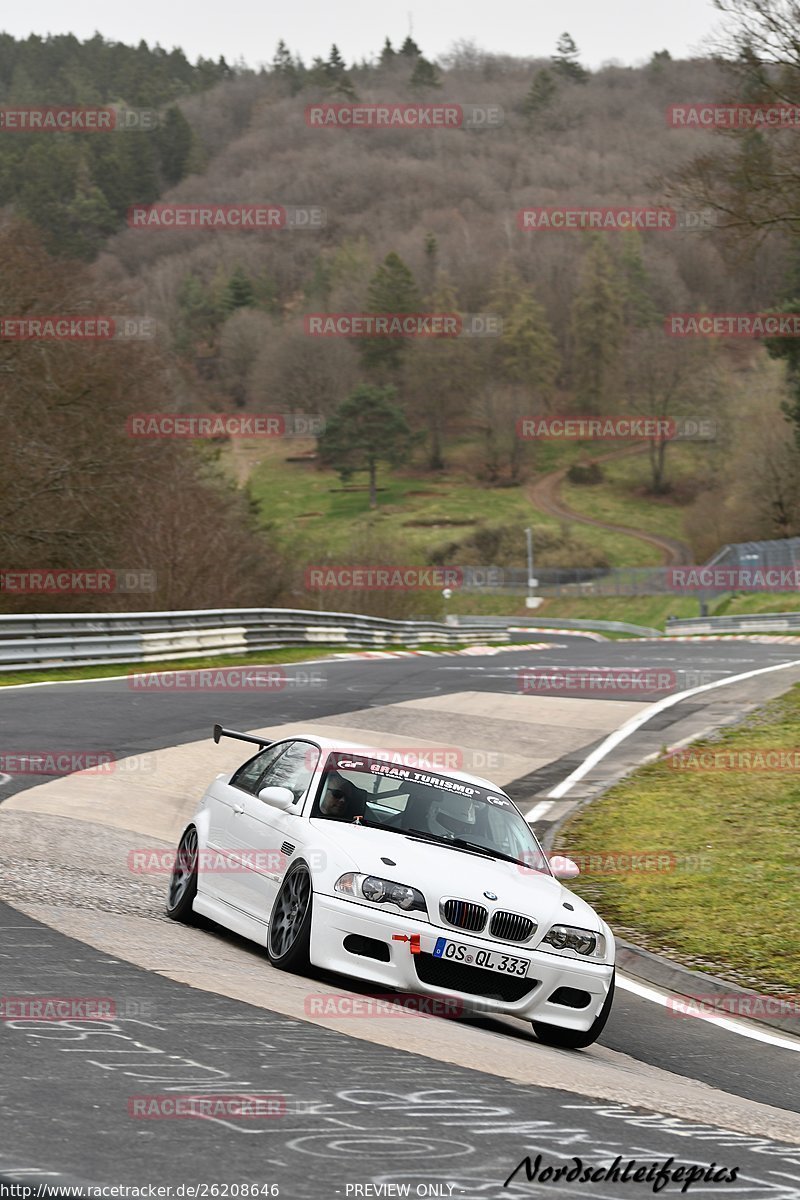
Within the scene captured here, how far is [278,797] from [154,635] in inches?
831

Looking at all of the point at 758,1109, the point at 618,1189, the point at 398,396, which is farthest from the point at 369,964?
the point at 398,396

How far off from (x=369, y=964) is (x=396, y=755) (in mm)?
2291

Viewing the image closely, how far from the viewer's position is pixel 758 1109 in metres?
6.57

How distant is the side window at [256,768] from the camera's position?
9.61 metres

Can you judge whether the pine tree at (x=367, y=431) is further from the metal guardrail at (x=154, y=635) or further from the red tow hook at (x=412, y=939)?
the red tow hook at (x=412, y=939)

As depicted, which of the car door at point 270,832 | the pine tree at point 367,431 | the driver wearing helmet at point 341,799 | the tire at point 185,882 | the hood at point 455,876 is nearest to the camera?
the hood at point 455,876

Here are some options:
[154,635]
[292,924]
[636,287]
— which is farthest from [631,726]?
[636,287]

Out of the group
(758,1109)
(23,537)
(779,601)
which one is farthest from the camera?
(779,601)

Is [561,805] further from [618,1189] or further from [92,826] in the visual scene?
[618,1189]

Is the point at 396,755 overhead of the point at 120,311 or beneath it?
beneath

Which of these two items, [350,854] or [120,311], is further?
[120,311]

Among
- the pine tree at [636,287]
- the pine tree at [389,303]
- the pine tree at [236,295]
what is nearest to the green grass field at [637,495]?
the pine tree at [389,303]

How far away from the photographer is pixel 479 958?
7.64m

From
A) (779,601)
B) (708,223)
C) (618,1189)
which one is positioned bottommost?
(779,601)
